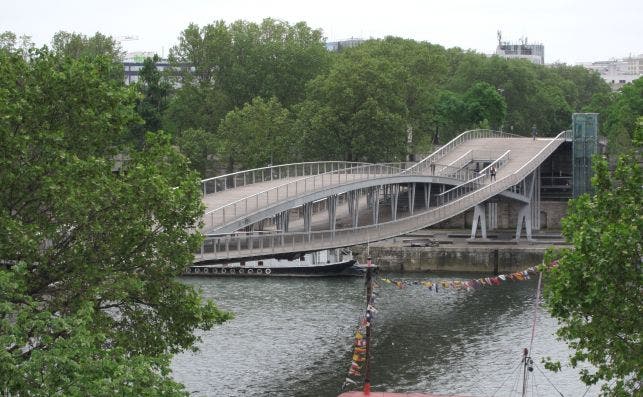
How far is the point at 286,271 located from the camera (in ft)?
→ 267

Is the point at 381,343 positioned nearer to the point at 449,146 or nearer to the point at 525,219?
the point at 525,219

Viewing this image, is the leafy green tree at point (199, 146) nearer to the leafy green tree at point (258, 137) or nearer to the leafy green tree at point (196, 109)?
the leafy green tree at point (258, 137)

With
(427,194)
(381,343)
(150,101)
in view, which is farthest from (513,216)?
(381,343)

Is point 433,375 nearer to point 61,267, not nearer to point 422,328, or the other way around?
point 422,328

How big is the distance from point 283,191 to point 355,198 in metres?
6.16

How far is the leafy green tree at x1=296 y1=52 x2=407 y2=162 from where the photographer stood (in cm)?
9856

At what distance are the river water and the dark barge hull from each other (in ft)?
10.7

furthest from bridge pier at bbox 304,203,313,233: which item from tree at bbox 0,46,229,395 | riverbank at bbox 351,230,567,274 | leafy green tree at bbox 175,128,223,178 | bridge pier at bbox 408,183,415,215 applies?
leafy green tree at bbox 175,128,223,178

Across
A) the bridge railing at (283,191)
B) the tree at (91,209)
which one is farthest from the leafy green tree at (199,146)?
the tree at (91,209)

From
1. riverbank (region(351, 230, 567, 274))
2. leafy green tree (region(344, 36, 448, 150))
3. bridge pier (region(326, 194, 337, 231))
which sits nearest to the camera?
bridge pier (region(326, 194, 337, 231))

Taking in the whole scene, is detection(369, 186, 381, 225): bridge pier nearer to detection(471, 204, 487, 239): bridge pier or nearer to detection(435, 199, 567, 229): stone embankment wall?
detection(471, 204, 487, 239): bridge pier

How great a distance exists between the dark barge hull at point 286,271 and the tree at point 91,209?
4187cm

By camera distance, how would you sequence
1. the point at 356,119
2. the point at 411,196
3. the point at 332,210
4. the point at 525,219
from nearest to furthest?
1. the point at 332,210
2. the point at 411,196
3. the point at 525,219
4. the point at 356,119

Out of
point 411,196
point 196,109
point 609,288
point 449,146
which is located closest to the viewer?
point 609,288
